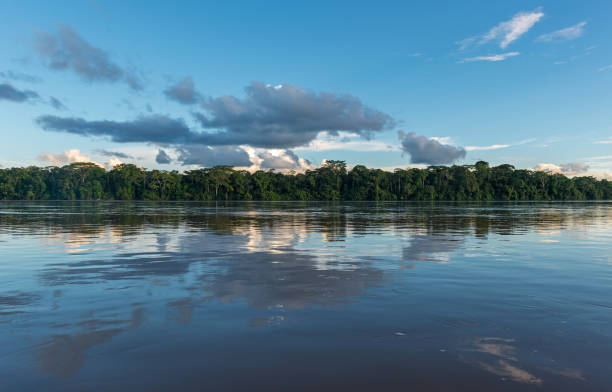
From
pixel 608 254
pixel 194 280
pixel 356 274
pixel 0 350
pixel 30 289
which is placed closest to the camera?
pixel 0 350

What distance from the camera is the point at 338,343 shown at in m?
5.95

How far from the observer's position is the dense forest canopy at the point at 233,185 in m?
177

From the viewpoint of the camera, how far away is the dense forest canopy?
17662 centimetres

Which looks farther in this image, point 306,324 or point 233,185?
point 233,185

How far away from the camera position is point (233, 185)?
19025 centimetres

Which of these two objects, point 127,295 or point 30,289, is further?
point 30,289

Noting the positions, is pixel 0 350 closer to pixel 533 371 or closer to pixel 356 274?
pixel 533 371

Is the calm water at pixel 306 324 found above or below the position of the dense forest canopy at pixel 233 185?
below

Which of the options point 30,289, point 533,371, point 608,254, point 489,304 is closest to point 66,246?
point 30,289

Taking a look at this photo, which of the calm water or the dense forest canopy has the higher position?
the dense forest canopy

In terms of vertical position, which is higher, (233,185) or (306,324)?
(233,185)

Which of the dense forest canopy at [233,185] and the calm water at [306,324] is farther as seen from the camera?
the dense forest canopy at [233,185]

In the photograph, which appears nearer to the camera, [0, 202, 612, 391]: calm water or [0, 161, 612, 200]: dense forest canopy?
[0, 202, 612, 391]: calm water

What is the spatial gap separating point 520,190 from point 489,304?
8484 inches
